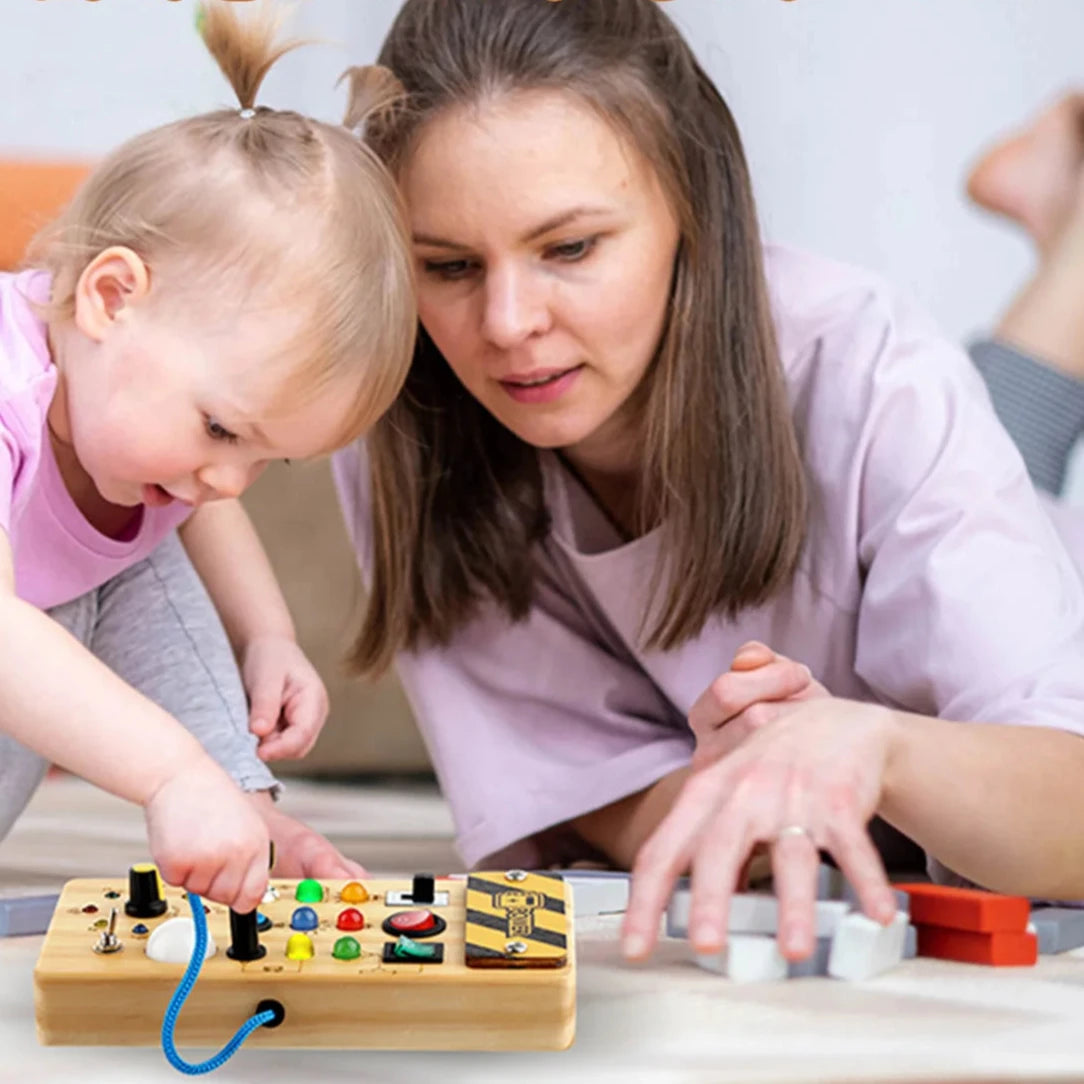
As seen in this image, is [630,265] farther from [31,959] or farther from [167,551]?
[31,959]

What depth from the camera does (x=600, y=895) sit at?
0.64 m

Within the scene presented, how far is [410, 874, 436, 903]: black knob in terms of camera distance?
507mm

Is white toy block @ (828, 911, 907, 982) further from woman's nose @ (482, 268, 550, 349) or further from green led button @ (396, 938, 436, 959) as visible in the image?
woman's nose @ (482, 268, 550, 349)

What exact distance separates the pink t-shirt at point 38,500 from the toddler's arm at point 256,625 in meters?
0.05

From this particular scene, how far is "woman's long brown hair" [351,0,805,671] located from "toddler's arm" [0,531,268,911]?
0.92 ft

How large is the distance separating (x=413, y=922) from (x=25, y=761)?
11.1 inches

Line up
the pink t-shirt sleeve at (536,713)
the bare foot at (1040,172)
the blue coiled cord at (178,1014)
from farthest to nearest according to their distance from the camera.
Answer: the bare foot at (1040,172)
the pink t-shirt sleeve at (536,713)
the blue coiled cord at (178,1014)

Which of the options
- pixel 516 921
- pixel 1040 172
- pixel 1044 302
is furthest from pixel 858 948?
pixel 1040 172

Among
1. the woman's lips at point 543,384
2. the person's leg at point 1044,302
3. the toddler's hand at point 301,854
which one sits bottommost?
the toddler's hand at point 301,854

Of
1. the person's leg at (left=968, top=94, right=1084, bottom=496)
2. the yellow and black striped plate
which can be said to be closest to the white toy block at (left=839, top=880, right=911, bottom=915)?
the yellow and black striped plate

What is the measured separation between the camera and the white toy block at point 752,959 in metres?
0.52

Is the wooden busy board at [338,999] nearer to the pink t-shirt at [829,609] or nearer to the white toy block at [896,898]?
the white toy block at [896,898]

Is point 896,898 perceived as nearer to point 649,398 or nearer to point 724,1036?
point 724,1036

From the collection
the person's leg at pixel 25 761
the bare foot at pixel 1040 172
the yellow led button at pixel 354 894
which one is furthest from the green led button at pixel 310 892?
the bare foot at pixel 1040 172
